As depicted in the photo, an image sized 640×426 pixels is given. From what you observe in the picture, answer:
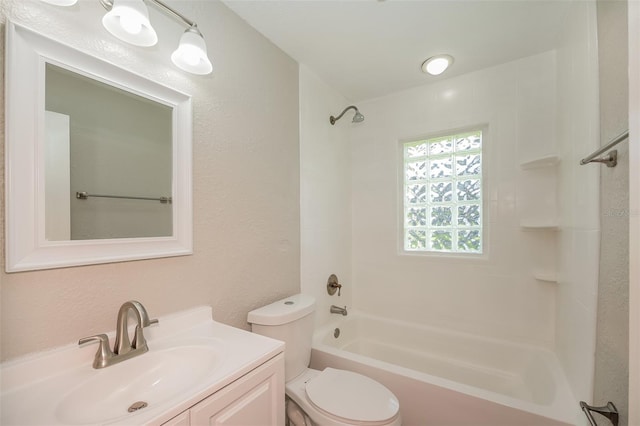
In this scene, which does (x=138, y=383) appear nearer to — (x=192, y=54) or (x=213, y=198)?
(x=213, y=198)

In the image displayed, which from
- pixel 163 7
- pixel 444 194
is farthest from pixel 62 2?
pixel 444 194

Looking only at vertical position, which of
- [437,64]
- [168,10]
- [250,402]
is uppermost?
[437,64]

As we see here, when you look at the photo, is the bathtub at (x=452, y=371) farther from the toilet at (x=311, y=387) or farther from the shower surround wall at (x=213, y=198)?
the shower surround wall at (x=213, y=198)

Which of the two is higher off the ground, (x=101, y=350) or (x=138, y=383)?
(x=101, y=350)

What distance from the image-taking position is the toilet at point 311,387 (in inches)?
43.8

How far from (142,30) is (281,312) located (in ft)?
4.43

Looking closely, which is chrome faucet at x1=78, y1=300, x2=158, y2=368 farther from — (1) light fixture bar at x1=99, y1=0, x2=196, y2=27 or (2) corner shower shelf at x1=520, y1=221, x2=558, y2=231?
(2) corner shower shelf at x1=520, y1=221, x2=558, y2=231

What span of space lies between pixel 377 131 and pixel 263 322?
74.9 inches

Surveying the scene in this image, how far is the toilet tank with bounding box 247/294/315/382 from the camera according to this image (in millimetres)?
1349

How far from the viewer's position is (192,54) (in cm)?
107

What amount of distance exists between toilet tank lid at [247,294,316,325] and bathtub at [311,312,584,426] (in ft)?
1.26

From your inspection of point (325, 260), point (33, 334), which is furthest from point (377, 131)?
point (33, 334)

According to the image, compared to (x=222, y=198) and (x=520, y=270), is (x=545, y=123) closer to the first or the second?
(x=520, y=270)

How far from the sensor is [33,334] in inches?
30.1
